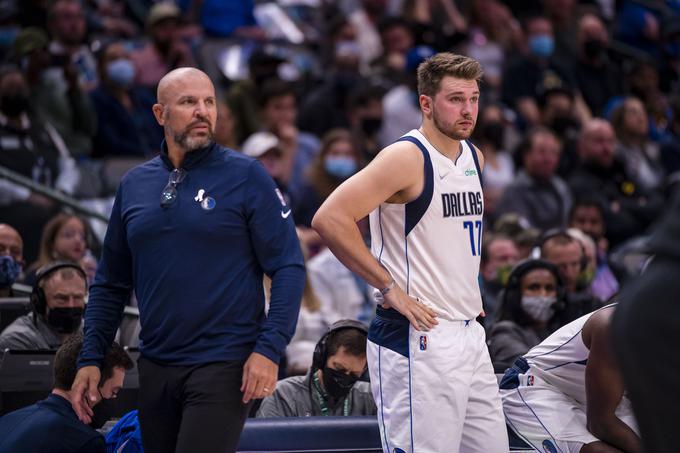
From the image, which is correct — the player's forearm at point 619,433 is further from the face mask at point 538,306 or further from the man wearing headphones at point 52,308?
the man wearing headphones at point 52,308

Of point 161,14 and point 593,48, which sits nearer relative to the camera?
point 161,14

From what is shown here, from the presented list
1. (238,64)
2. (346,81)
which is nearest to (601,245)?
(346,81)

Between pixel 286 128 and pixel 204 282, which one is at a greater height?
pixel 286 128

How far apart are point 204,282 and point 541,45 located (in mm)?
10162

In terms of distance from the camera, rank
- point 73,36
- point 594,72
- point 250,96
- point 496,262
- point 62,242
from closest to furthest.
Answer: point 62,242
point 496,262
point 73,36
point 250,96
point 594,72

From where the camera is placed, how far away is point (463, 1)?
15414mm

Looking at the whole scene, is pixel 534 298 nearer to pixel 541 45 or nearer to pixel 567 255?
pixel 567 255

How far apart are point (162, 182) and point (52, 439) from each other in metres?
1.35

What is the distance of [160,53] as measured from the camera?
444 inches

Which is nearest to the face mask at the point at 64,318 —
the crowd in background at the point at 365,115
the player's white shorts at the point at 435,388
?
the crowd in background at the point at 365,115

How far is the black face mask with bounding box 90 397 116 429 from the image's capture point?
562 centimetres

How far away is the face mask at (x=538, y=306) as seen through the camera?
6.92 m

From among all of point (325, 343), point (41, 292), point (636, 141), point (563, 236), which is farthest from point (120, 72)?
point (636, 141)

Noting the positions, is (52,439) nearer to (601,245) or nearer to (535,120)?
(601,245)
